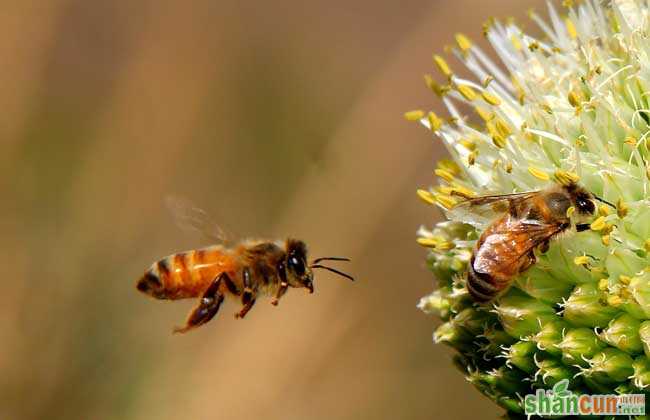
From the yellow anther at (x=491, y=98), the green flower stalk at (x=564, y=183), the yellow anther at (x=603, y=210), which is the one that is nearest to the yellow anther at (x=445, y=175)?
the green flower stalk at (x=564, y=183)

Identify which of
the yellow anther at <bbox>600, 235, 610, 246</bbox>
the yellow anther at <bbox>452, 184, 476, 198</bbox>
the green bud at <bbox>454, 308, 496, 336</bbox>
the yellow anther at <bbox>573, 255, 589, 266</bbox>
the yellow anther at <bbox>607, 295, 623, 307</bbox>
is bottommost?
the green bud at <bbox>454, 308, 496, 336</bbox>

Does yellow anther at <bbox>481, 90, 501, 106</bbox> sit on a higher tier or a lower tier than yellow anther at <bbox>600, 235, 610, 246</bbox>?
higher

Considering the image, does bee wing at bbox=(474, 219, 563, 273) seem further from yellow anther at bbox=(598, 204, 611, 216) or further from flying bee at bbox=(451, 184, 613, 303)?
yellow anther at bbox=(598, 204, 611, 216)

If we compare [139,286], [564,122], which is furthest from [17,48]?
[564,122]

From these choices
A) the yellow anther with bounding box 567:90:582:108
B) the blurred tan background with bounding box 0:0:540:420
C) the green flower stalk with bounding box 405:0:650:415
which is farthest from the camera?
the blurred tan background with bounding box 0:0:540:420

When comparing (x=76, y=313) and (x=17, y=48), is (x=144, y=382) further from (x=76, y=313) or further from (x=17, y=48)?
(x=17, y=48)

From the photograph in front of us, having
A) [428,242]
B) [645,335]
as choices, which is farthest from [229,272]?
[645,335]

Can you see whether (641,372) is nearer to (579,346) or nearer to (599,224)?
(579,346)

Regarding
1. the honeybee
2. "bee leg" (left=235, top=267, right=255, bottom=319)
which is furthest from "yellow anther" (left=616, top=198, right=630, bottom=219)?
"bee leg" (left=235, top=267, right=255, bottom=319)
